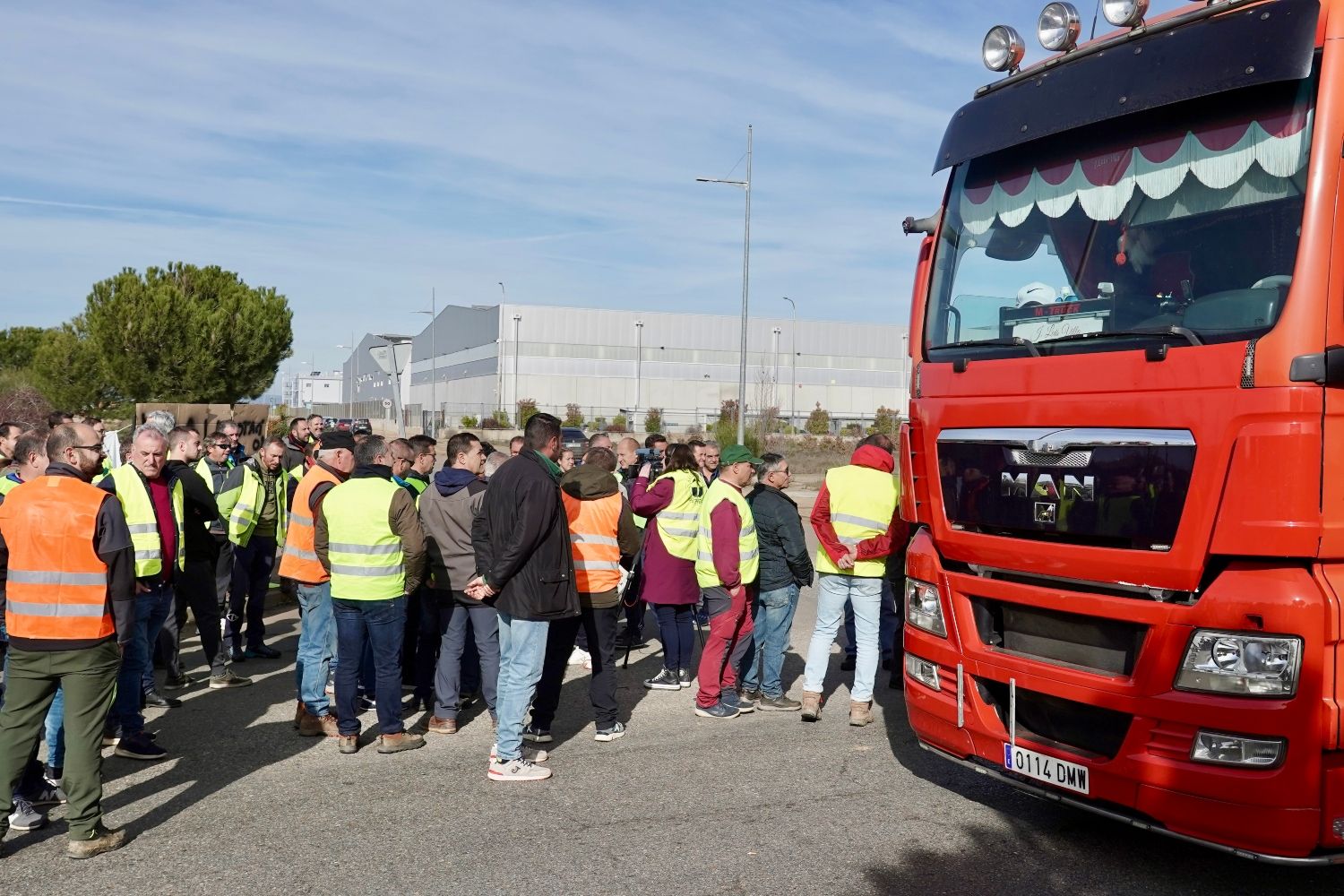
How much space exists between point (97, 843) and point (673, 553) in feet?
14.2

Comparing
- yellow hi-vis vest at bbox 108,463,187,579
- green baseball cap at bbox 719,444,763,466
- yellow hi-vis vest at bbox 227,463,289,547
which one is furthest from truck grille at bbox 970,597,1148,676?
yellow hi-vis vest at bbox 227,463,289,547

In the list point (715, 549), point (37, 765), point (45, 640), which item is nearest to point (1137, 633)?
point (715, 549)

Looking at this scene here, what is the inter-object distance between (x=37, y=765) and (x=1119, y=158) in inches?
235

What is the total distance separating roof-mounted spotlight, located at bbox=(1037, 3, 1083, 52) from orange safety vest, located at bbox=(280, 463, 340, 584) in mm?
5041

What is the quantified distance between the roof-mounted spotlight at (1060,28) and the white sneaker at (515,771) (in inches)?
182

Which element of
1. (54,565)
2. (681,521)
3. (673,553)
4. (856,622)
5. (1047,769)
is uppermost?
(54,565)

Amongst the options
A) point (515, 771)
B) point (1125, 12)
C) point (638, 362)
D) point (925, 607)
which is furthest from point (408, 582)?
point (638, 362)

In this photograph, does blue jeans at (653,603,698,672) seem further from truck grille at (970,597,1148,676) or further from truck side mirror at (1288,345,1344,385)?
truck side mirror at (1288,345,1344,385)

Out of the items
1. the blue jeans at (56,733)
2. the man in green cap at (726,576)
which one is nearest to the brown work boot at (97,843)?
the blue jeans at (56,733)

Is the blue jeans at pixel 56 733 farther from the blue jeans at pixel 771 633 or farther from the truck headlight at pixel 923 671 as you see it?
the truck headlight at pixel 923 671

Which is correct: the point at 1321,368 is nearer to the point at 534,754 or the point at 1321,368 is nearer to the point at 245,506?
the point at 534,754

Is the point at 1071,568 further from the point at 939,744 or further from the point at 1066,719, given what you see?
the point at 939,744

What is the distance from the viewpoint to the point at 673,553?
27.2 feet

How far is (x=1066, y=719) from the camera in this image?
4.80 metres
